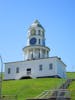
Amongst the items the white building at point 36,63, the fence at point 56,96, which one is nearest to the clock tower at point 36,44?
the white building at point 36,63

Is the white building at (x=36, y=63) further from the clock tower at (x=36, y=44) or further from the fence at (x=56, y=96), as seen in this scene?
the fence at (x=56, y=96)

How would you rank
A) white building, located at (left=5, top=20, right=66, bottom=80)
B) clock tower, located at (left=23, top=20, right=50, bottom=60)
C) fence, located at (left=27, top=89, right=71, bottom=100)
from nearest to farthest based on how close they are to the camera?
fence, located at (left=27, top=89, right=71, bottom=100)
white building, located at (left=5, top=20, right=66, bottom=80)
clock tower, located at (left=23, top=20, right=50, bottom=60)

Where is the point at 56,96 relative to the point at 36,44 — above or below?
below

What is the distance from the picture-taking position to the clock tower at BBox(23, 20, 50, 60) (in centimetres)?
9719

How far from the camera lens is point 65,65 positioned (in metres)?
99.4

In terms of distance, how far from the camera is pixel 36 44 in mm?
97875

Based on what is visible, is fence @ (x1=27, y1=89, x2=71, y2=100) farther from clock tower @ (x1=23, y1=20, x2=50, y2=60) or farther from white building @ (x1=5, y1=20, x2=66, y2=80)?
clock tower @ (x1=23, y1=20, x2=50, y2=60)

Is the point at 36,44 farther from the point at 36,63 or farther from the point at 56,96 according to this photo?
the point at 56,96

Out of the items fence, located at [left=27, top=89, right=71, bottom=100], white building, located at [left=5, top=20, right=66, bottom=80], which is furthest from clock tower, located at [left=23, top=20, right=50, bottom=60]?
fence, located at [left=27, top=89, right=71, bottom=100]

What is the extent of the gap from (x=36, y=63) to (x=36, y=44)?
294 inches

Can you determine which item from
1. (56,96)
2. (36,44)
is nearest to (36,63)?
(36,44)

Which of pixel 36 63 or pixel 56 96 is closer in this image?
pixel 56 96

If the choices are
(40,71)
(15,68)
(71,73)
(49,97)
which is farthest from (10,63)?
(49,97)

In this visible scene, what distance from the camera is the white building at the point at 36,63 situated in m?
90.3
